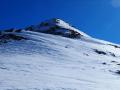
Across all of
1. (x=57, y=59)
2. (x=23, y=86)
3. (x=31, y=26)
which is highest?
(x=31, y=26)

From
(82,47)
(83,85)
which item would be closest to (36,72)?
(83,85)

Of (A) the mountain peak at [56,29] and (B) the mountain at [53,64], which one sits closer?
(B) the mountain at [53,64]

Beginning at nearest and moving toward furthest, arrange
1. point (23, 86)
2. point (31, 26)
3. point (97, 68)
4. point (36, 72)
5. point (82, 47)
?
point (23, 86) → point (36, 72) → point (97, 68) → point (82, 47) → point (31, 26)

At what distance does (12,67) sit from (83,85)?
9510 millimetres

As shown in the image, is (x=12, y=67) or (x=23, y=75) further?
(x=12, y=67)

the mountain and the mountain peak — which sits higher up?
the mountain peak

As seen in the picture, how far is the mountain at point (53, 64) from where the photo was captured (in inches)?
1142

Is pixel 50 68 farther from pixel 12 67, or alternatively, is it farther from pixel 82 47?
pixel 82 47

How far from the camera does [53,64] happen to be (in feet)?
135

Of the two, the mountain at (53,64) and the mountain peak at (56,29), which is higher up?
the mountain peak at (56,29)

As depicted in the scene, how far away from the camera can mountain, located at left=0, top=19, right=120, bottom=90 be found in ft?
95.1

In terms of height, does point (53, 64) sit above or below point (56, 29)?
below

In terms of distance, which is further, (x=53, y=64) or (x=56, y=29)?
(x=56, y=29)

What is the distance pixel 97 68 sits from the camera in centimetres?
4288
